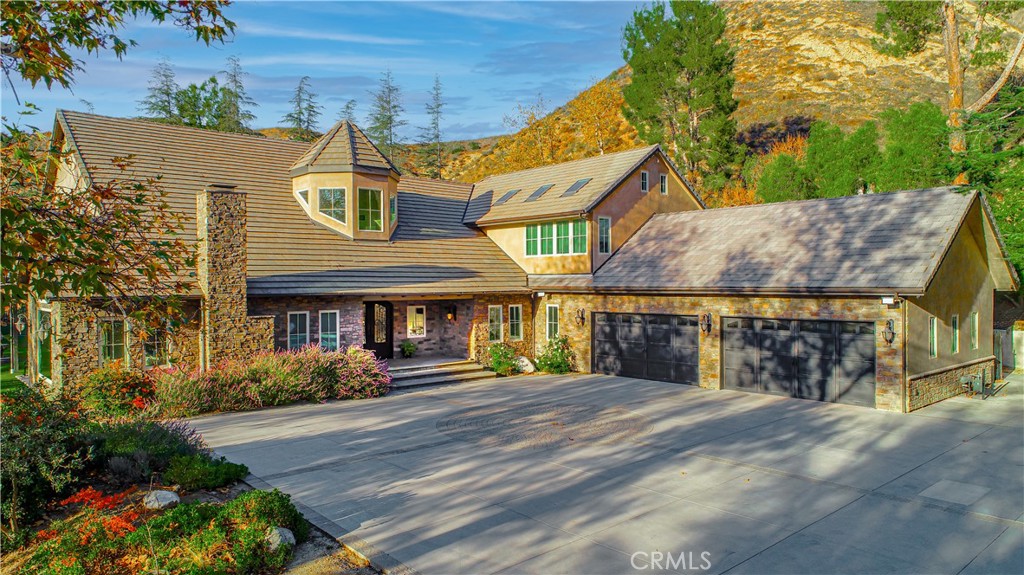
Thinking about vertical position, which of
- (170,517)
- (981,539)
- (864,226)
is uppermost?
(864,226)

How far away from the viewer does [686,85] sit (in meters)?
40.1

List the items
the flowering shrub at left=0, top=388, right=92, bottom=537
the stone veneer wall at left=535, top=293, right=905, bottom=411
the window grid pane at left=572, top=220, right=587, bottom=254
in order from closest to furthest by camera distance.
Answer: the flowering shrub at left=0, top=388, right=92, bottom=537 → the stone veneer wall at left=535, top=293, right=905, bottom=411 → the window grid pane at left=572, top=220, right=587, bottom=254

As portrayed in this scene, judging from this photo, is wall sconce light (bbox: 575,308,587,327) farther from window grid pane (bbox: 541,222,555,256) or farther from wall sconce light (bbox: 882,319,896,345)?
wall sconce light (bbox: 882,319,896,345)

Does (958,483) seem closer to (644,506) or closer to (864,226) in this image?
(644,506)

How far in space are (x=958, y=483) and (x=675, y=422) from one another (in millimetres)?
5111

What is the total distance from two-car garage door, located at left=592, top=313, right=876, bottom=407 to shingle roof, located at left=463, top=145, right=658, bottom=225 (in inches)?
156

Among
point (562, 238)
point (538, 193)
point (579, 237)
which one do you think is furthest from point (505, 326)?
point (538, 193)

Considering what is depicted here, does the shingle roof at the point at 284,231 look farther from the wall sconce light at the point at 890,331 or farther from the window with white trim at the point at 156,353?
the wall sconce light at the point at 890,331

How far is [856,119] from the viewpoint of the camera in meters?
50.8

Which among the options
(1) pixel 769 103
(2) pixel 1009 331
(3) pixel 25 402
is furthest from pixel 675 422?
(1) pixel 769 103

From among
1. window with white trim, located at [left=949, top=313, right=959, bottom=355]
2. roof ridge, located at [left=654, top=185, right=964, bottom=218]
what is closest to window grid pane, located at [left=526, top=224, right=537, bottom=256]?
roof ridge, located at [left=654, top=185, right=964, bottom=218]

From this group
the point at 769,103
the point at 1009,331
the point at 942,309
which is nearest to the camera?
the point at 942,309

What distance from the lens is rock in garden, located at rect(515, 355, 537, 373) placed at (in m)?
20.7

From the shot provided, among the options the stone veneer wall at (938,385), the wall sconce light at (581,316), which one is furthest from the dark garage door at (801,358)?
the wall sconce light at (581,316)
